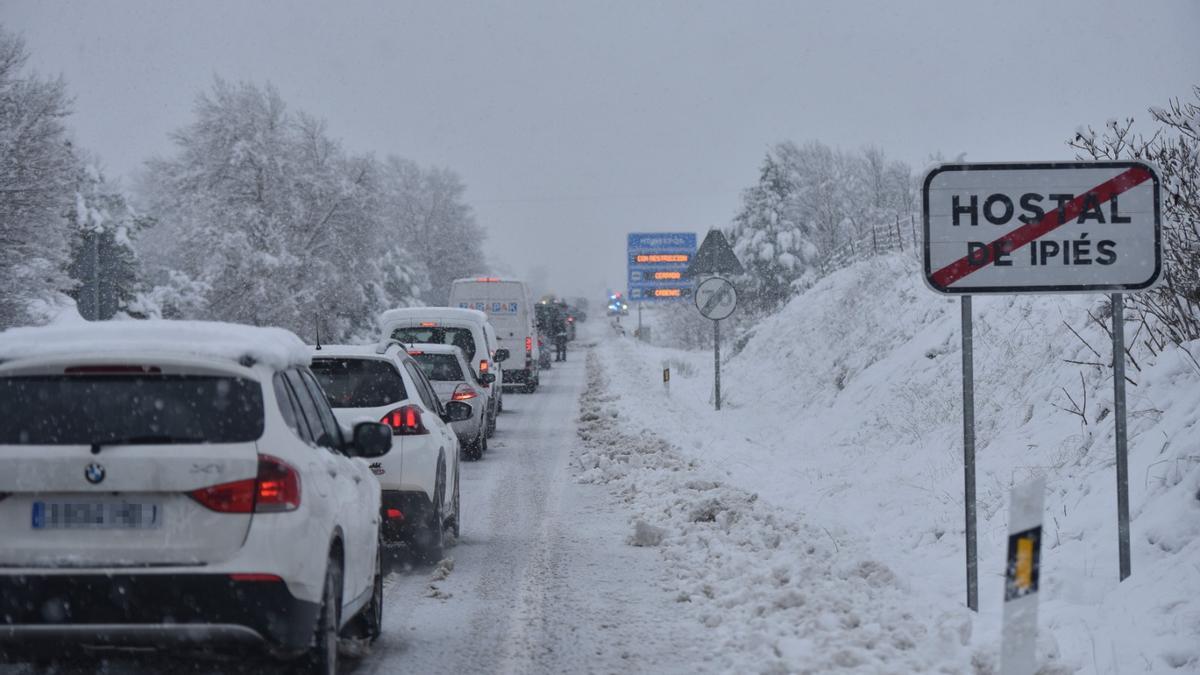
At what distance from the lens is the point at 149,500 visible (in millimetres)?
4941

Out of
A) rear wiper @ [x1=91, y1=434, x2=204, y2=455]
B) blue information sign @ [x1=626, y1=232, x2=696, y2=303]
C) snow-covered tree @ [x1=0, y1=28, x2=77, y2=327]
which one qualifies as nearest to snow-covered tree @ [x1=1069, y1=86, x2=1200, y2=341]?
rear wiper @ [x1=91, y1=434, x2=204, y2=455]

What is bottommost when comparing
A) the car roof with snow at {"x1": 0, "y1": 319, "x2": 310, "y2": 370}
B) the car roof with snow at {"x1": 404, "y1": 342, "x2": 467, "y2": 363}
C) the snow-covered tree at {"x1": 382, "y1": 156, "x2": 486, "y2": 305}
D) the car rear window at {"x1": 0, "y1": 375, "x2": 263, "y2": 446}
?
the car rear window at {"x1": 0, "y1": 375, "x2": 263, "y2": 446}

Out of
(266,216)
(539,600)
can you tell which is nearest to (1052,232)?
(539,600)

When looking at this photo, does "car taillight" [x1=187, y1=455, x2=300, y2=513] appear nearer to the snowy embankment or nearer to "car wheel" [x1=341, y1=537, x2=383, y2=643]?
"car wheel" [x1=341, y1=537, x2=383, y2=643]

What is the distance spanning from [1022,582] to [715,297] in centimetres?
1777

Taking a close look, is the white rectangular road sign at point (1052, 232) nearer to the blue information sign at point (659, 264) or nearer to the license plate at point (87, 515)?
the license plate at point (87, 515)

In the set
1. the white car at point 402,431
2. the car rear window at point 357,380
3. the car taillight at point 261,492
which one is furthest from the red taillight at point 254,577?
the car rear window at point 357,380

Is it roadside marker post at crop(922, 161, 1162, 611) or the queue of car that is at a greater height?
roadside marker post at crop(922, 161, 1162, 611)

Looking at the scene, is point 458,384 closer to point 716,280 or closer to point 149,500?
point 716,280

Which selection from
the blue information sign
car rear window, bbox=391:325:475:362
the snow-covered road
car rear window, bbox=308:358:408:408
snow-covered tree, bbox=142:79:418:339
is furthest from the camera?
snow-covered tree, bbox=142:79:418:339

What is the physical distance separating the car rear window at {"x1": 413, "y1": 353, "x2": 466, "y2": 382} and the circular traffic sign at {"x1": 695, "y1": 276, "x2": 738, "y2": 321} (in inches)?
250

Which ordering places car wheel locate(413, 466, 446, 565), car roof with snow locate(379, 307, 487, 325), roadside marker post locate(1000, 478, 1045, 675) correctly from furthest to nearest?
car roof with snow locate(379, 307, 487, 325), car wheel locate(413, 466, 446, 565), roadside marker post locate(1000, 478, 1045, 675)

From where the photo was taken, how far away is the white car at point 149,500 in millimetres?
4883

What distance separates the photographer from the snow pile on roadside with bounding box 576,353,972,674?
637 centimetres
